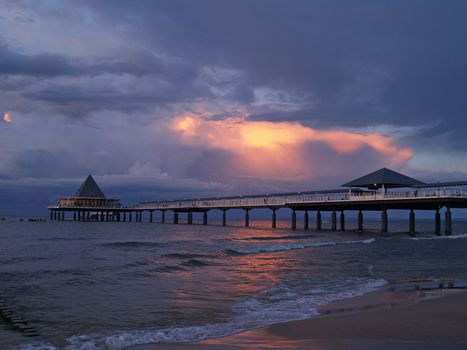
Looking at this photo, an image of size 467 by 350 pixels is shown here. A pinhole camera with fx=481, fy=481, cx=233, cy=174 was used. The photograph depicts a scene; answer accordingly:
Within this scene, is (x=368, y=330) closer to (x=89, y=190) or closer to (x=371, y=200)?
(x=371, y=200)

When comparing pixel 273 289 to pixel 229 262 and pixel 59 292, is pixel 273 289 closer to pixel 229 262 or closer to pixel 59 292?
pixel 59 292

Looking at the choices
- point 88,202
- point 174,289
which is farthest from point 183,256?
point 88,202

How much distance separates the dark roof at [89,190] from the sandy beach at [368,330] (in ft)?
283

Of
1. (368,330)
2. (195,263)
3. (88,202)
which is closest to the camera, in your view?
(368,330)

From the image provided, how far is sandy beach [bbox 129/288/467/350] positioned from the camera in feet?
23.5

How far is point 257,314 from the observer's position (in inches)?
390

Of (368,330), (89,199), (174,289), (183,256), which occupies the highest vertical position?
(89,199)

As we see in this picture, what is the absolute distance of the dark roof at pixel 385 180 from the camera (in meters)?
44.8

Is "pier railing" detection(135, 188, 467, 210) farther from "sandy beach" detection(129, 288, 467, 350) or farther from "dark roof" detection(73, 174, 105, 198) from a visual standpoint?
"sandy beach" detection(129, 288, 467, 350)

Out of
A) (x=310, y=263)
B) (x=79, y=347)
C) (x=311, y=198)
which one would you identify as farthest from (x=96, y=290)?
(x=311, y=198)

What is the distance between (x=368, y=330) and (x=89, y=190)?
90.1 meters

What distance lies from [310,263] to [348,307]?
31.6 feet

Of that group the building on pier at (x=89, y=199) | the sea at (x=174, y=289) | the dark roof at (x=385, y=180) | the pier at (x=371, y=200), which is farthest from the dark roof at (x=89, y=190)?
the sea at (x=174, y=289)

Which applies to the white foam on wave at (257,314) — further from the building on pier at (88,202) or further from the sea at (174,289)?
the building on pier at (88,202)
